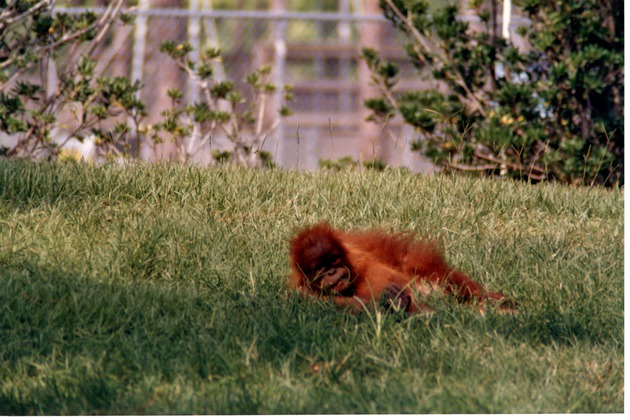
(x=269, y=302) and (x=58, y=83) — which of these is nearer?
(x=269, y=302)

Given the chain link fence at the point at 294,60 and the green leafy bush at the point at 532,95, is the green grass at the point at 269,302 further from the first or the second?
the chain link fence at the point at 294,60

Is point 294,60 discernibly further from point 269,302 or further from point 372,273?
point 269,302

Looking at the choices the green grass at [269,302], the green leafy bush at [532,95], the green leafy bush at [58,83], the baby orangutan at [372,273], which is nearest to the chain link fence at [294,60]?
the green leafy bush at [532,95]

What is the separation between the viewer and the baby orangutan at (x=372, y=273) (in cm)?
413

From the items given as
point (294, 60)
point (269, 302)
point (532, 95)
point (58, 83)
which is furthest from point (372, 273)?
point (294, 60)

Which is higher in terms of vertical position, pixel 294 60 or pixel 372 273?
pixel 294 60

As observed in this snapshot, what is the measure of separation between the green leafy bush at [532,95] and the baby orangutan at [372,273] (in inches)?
102

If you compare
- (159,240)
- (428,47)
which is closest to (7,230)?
(159,240)

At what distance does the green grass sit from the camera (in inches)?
122

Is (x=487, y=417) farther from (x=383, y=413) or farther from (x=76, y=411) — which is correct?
(x=76, y=411)

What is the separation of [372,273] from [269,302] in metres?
0.59

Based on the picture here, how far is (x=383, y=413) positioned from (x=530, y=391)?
57 centimetres

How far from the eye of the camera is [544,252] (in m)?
4.79

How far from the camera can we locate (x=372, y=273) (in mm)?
4324
